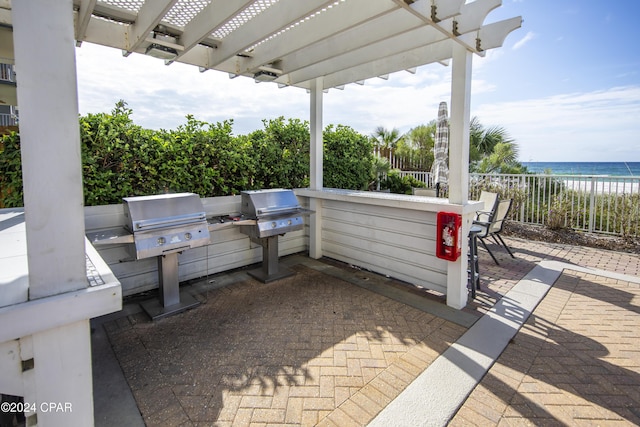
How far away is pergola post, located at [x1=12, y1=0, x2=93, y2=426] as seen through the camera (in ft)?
3.23

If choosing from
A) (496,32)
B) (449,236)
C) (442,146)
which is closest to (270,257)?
(449,236)

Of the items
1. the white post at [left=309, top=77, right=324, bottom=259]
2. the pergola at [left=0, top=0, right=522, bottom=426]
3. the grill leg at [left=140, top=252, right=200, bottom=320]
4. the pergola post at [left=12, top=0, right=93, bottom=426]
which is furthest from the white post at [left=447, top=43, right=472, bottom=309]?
the pergola post at [left=12, top=0, right=93, bottom=426]

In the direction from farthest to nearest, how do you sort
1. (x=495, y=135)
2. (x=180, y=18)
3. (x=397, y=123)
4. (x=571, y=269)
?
(x=397, y=123), (x=495, y=135), (x=571, y=269), (x=180, y=18)

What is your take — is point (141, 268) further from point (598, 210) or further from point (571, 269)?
point (598, 210)

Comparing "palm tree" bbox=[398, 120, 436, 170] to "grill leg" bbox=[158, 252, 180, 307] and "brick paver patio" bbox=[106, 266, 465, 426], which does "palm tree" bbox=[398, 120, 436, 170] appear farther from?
"grill leg" bbox=[158, 252, 180, 307]

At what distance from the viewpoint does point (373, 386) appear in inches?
81.1

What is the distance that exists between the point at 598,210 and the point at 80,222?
25.8 ft

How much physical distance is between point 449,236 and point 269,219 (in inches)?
77.0

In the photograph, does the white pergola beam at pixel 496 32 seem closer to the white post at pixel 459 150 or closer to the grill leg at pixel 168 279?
the white post at pixel 459 150

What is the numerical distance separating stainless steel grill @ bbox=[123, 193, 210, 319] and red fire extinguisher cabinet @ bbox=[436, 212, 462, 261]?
91.0 inches

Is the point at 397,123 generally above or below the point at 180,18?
above

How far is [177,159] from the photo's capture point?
142 inches

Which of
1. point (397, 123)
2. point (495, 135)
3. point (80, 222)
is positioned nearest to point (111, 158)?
point (80, 222)

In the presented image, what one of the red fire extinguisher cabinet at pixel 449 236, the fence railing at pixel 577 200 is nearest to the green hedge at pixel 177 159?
the red fire extinguisher cabinet at pixel 449 236
